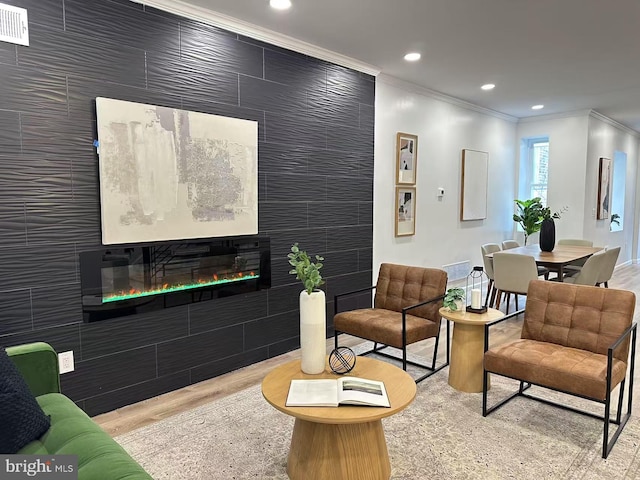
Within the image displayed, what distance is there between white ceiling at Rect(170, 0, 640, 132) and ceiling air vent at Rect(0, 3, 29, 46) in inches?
42.1

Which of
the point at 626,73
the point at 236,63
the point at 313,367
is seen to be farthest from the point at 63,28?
the point at 626,73

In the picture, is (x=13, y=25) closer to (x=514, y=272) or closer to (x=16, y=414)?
(x=16, y=414)

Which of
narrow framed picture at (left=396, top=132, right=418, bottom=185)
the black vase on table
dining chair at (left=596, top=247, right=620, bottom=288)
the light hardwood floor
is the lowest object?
the light hardwood floor

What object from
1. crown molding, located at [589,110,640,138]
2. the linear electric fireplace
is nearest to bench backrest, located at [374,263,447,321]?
the linear electric fireplace

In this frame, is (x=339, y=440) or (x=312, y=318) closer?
(x=339, y=440)

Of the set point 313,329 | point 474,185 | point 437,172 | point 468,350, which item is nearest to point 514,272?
point 437,172

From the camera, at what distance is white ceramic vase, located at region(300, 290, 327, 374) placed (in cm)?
230

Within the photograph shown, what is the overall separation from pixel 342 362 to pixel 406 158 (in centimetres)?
336

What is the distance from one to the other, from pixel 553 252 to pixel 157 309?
462cm

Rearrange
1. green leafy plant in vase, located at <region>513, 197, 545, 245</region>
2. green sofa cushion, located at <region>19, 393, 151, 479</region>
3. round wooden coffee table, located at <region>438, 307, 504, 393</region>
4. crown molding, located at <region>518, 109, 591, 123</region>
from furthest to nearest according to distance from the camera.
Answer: crown molding, located at <region>518, 109, 591, 123</region>, green leafy plant in vase, located at <region>513, 197, 545, 245</region>, round wooden coffee table, located at <region>438, 307, 504, 393</region>, green sofa cushion, located at <region>19, 393, 151, 479</region>

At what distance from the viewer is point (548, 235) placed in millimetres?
5336

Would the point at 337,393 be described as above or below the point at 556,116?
below

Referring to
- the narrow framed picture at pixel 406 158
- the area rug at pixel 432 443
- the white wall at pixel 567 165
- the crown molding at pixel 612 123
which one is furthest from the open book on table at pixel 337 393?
the crown molding at pixel 612 123

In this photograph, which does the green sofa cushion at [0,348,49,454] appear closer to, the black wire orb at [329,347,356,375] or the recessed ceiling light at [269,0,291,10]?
the black wire orb at [329,347,356,375]
